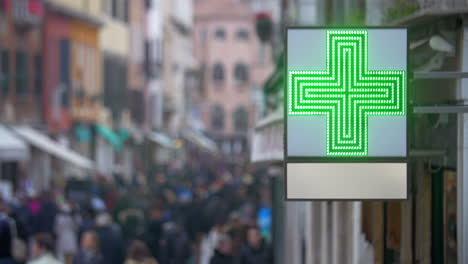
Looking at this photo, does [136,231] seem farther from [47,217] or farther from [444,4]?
[444,4]

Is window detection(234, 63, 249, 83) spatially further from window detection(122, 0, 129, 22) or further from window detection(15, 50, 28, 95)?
window detection(15, 50, 28, 95)

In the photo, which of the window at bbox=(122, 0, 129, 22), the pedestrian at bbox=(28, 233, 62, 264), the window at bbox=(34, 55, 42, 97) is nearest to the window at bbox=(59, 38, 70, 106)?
the window at bbox=(34, 55, 42, 97)

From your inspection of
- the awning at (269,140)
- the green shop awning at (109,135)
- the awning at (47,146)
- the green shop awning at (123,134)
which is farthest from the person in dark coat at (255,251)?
the green shop awning at (123,134)

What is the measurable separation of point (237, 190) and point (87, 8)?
20.9 m

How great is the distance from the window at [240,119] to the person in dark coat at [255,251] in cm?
8395

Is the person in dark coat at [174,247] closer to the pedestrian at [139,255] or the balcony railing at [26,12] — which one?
the pedestrian at [139,255]

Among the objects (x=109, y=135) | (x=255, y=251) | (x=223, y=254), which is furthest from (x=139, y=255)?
(x=109, y=135)

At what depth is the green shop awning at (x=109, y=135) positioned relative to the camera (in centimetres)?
4281

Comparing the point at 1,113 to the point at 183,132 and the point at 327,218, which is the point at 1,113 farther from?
the point at 183,132

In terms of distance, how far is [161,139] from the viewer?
56750 mm

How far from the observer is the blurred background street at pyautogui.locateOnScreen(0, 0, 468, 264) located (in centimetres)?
685

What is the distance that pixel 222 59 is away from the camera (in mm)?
97125

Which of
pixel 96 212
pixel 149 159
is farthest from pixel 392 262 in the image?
pixel 149 159

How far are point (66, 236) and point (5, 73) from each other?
630 inches
